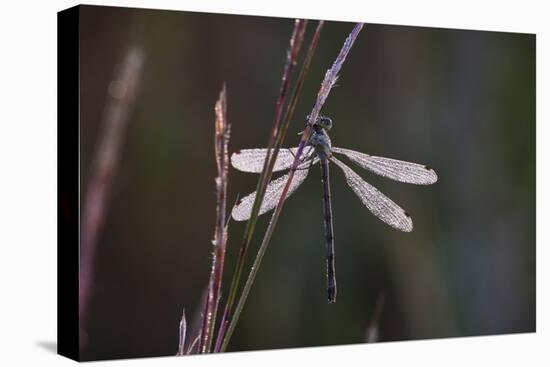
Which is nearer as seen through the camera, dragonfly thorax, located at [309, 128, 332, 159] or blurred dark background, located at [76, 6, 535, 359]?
dragonfly thorax, located at [309, 128, 332, 159]

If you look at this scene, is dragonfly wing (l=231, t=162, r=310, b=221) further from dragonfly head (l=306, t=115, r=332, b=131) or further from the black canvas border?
the black canvas border

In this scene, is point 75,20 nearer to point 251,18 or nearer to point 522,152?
point 251,18

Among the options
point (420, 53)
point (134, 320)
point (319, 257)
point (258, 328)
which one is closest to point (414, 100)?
point (420, 53)

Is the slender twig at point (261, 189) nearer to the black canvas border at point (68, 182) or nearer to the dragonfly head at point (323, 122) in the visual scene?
the dragonfly head at point (323, 122)

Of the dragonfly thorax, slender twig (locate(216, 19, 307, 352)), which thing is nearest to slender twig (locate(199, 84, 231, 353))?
slender twig (locate(216, 19, 307, 352))

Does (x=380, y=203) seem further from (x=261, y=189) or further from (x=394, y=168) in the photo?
(x=261, y=189)

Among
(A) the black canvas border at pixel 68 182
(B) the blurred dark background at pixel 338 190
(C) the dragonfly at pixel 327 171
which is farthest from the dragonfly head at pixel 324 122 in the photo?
(A) the black canvas border at pixel 68 182
